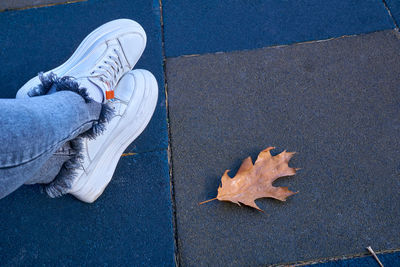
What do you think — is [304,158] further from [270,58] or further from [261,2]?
[261,2]

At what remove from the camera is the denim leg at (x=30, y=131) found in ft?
2.72

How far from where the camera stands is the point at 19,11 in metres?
2.03

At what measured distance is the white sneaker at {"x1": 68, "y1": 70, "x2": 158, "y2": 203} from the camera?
133 centimetres

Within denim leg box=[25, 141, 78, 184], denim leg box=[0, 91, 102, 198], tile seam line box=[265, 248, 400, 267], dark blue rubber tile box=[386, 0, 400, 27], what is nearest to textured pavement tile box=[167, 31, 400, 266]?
tile seam line box=[265, 248, 400, 267]

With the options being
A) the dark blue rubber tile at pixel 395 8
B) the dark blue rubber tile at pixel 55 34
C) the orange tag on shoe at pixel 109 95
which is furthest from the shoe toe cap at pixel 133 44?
the dark blue rubber tile at pixel 395 8

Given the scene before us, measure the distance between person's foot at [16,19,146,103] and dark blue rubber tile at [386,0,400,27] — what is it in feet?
4.69

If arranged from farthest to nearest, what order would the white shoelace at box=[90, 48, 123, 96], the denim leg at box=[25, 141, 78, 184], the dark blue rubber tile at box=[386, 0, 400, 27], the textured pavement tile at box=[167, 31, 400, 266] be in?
the dark blue rubber tile at box=[386, 0, 400, 27], the white shoelace at box=[90, 48, 123, 96], the textured pavement tile at box=[167, 31, 400, 266], the denim leg at box=[25, 141, 78, 184]

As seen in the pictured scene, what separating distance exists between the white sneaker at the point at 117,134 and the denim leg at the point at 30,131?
0.23 m

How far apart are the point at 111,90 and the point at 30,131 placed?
61cm

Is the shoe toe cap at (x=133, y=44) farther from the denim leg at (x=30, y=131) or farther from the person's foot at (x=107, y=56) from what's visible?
the denim leg at (x=30, y=131)

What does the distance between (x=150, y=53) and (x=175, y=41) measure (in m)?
0.17

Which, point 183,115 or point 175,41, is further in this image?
point 175,41

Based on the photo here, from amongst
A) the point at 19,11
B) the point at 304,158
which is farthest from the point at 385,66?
the point at 19,11

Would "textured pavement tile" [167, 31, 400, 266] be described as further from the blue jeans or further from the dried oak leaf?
the blue jeans
